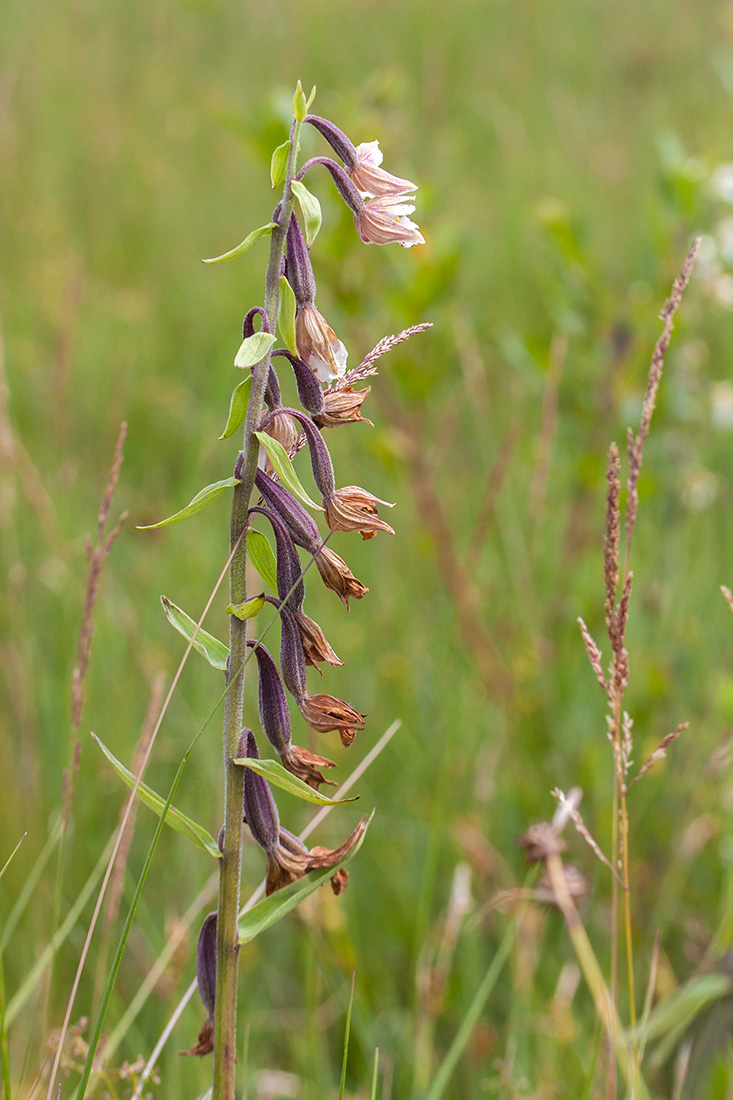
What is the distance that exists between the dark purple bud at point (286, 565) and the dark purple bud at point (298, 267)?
228 millimetres

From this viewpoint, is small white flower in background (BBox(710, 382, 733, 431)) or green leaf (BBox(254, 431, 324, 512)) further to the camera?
small white flower in background (BBox(710, 382, 733, 431))

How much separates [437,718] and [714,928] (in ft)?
3.15

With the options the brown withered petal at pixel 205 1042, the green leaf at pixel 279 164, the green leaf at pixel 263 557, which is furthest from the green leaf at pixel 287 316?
the brown withered petal at pixel 205 1042

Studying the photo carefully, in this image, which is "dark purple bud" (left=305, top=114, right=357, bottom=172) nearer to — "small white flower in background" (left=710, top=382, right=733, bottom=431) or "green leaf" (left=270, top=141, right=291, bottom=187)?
"green leaf" (left=270, top=141, right=291, bottom=187)

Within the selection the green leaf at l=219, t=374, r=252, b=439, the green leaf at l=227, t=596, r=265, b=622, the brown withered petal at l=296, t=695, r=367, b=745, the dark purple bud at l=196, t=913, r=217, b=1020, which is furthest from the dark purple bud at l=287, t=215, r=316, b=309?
the dark purple bud at l=196, t=913, r=217, b=1020

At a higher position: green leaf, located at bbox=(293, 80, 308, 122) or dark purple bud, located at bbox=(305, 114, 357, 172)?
green leaf, located at bbox=(293, 80, 308, 122)

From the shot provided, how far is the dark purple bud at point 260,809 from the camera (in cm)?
110

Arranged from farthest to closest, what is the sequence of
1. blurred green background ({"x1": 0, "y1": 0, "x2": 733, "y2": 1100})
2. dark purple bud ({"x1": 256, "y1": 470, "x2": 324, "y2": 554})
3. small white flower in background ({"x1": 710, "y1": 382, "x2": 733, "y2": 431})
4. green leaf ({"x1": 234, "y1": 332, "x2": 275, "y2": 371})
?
small white flower in background ({"x1": 710, "y1": 382, "x2": 733, "y2": 431}), blurred green background ({"x1": 0, "y1": 0, "x2": 733, "y2": 1100}), dark purple bud ({"x1": 256, "y1": 470, "x2": 324, "y2": 554}), green leaf ({"x1": 234, "y1": 332, "x2": 275, "y2": 371})

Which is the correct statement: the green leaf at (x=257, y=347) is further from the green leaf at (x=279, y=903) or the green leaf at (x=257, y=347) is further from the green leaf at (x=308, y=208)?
the green leaf at (x=279, y=903)

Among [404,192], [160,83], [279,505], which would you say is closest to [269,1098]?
[279,505]

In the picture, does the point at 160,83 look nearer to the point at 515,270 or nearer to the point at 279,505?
the point at 515,270

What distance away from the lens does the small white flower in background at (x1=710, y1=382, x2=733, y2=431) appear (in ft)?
10.3

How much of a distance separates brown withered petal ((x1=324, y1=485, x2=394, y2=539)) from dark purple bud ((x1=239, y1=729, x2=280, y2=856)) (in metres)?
0.25

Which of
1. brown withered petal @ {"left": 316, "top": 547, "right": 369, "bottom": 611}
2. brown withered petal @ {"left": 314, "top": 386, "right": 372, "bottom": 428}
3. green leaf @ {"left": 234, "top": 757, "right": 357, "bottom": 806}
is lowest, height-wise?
green leaf @ {"left": 234, "top": 757, "right": 357, "bottom": 806}
